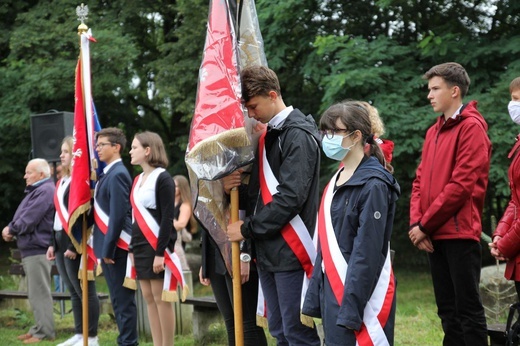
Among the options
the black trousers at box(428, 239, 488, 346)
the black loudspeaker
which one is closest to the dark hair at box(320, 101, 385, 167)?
the black trousers at box(428, 239, 488, 346)

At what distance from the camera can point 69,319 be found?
10.9m

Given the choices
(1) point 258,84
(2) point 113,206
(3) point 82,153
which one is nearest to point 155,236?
(2) point 113,206

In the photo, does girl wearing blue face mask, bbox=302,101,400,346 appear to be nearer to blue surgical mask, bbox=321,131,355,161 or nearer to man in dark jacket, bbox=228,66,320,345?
blue surgical mask, bbox=321,131,355,161

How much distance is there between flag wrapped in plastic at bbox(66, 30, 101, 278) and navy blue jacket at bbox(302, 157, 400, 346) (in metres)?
3.67

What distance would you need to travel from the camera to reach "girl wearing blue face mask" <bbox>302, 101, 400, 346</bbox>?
13.3 feet

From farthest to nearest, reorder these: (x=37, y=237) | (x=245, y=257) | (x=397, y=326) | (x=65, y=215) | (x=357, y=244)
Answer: (x=37, y=237)
(x=397, y=326)
(x=65, y=215)
(x=245, y=257)
(x=357, y=244)

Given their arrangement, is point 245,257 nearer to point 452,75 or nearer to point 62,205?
point 452,75

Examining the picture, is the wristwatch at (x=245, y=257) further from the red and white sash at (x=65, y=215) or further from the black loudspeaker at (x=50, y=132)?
the black loudspeaker at (x=50, y=132)

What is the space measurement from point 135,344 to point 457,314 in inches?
123

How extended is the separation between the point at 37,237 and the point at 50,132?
2.34 meters

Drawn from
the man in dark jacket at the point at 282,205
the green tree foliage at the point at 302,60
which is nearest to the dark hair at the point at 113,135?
the man in dark jacket at the point at 282,205

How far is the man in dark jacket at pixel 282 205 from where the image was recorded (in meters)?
4.81

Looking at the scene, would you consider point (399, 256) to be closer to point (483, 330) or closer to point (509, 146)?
point (509, 146)

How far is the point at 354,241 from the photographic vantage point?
162 inches
